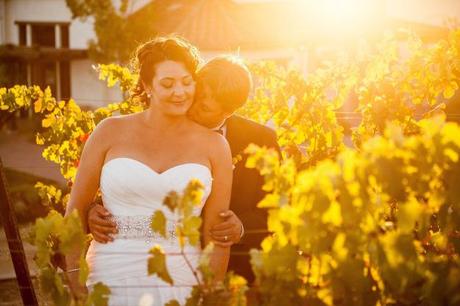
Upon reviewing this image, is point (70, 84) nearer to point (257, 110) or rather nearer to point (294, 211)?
point (257, 110)

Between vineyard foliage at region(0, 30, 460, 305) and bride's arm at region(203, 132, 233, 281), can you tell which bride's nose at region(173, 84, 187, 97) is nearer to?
bride's arm at region(203, 132, 233, 281)

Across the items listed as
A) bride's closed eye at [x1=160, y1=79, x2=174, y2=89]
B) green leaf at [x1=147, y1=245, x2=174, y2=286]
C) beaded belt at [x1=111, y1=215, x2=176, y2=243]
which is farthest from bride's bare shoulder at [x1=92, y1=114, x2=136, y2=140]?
green leaf at [x1=147, y1=245, x2=174, y2=286]

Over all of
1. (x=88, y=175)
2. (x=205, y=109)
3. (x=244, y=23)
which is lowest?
(x=88, y=175)

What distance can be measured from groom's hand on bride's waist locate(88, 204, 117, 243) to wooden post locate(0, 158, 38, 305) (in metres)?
0.31

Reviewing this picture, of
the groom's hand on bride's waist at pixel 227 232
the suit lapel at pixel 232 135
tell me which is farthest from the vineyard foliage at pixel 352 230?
the suit lapel at pixel 232 135

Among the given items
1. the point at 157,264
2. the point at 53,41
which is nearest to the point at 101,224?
the point at 157,264

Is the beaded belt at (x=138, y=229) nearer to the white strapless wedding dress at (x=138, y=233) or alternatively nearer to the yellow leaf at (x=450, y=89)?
the white strapless wedding dress at (x=138, y=233)

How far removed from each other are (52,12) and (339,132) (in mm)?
28048

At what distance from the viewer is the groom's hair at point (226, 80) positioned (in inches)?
140

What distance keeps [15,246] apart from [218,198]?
0.90 m

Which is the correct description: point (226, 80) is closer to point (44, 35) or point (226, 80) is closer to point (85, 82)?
point (85, 82)

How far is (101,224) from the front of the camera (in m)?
3.30

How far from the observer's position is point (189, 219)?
2033 mm

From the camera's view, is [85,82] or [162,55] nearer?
[162,55]
